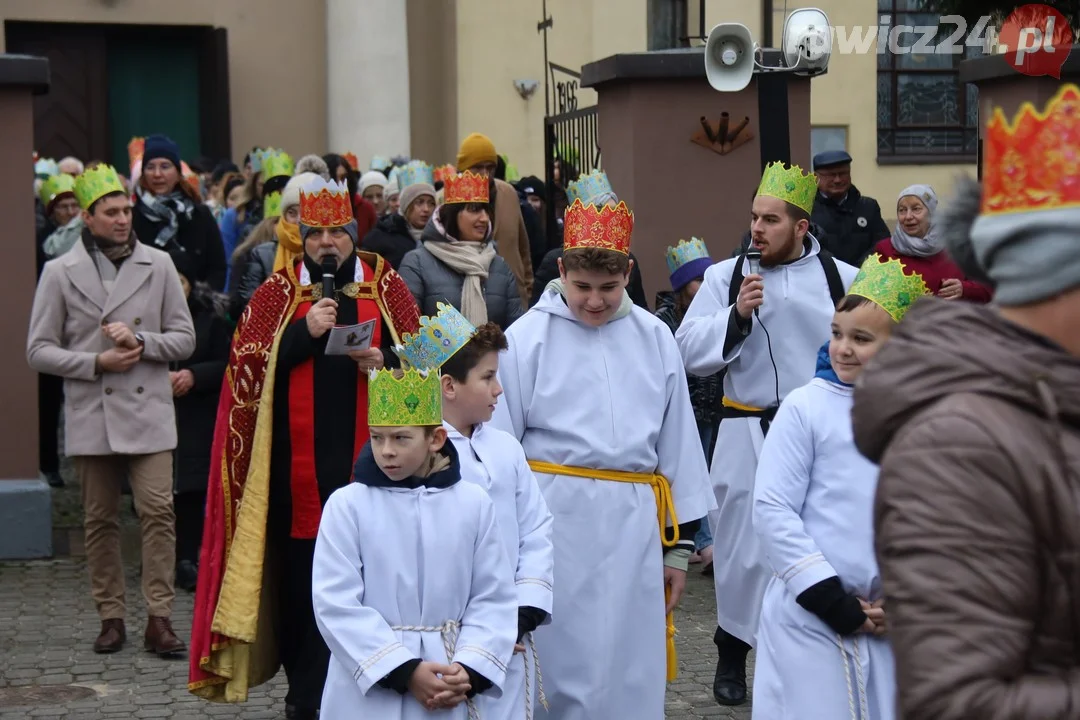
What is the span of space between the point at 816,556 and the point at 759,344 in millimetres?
2145

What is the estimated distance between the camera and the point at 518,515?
16.4ft

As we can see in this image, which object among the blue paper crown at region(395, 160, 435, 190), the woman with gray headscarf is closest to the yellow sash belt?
the woman with gray headscarf

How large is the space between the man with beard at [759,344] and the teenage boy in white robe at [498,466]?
1.65m

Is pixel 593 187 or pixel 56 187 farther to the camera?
pixel 56 187

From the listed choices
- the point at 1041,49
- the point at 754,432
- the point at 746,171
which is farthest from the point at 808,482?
the point at 746,171

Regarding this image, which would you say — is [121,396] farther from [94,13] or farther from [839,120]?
[839,120]

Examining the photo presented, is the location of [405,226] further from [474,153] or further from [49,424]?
[49,424]

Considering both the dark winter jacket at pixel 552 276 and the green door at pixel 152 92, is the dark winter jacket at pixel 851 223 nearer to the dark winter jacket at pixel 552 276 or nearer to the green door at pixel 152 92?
the dark winter jacket at pixel 552 276

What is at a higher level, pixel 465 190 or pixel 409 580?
pixel 465 190

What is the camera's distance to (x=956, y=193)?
2.32 meters

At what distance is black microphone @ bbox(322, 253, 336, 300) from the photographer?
6375mm

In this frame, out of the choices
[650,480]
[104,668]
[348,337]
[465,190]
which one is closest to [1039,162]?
[650,480]

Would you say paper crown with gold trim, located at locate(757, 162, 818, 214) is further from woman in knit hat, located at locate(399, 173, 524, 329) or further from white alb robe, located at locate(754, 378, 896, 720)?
woman in knit hat, located at locate(399, 173, 524, 329)

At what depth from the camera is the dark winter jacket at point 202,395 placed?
29.2 ft
